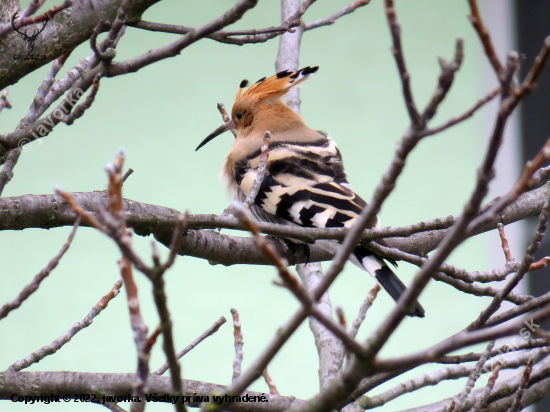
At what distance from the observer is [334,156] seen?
173 centimetres

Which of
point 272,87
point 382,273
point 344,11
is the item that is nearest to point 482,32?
point 382,273

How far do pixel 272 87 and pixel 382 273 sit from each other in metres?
0.98

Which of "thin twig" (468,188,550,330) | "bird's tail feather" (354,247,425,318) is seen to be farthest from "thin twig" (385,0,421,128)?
"bird's tail feather" (354,247,425,318)

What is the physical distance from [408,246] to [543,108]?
→ 172 cm

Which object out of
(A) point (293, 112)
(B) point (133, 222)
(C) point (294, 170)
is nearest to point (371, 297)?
(B) point (133, 222)

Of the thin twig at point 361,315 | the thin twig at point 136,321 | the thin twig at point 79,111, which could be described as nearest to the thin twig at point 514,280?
the thin twig at point 361,315

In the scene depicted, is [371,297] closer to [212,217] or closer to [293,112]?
[212,217]

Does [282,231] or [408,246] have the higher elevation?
[408,246]

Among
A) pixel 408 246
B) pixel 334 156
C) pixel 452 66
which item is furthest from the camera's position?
pixel 334 156

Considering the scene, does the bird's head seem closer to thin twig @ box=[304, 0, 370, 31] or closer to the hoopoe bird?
the hoopoe bird

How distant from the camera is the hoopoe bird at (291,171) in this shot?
139 cm

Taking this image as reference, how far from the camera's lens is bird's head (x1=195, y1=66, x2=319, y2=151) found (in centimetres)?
195

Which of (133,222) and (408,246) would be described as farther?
(408,246)

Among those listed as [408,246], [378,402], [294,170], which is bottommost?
[378,402]
